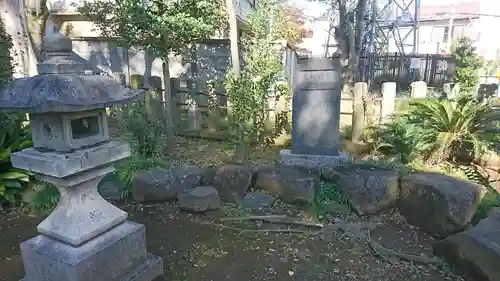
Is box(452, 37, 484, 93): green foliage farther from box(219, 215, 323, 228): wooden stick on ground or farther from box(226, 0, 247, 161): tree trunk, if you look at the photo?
box(219, 215, 323, 228): wooden stick on ground

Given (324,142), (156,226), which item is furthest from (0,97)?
(324,142)

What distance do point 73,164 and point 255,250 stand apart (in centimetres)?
183

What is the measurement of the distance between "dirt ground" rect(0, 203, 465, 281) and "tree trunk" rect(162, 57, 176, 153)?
6.02ft

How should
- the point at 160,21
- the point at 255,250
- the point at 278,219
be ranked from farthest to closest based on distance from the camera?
1. the point at 160,21
2. the point at 278,219
3. the point at 255,250

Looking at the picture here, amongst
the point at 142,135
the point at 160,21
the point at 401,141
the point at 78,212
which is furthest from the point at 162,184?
the point at 401,141

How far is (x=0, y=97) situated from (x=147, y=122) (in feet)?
10.0

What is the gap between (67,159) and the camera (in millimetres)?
2320

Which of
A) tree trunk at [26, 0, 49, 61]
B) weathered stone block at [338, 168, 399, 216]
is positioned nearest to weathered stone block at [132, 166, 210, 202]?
weathered stone block at [338, 168, 399, 216]

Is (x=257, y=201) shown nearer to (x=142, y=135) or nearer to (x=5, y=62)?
(x=142, y=135)

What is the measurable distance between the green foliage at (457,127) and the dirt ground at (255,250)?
4.59 ft

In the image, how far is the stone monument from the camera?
15.1 feet

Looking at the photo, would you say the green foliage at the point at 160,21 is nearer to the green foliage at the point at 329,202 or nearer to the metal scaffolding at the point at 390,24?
the green foliage at the point at 329,202

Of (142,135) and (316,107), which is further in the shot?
(142,135)

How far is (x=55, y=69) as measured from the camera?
89.8 inches
